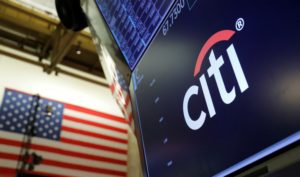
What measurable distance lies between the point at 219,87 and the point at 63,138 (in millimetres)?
4815

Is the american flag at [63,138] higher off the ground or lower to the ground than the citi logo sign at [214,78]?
higher

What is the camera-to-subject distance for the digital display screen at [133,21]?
75 centimetres

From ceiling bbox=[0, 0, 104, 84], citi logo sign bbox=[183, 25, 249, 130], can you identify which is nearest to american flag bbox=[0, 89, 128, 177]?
ceiling bbox=[0, 0, 104, 84]

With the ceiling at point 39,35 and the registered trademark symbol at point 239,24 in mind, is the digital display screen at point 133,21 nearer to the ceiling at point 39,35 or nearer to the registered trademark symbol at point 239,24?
the registered trademark symbol at point 239,24

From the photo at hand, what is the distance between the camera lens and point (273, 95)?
1.34 ft

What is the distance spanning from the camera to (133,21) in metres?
0.84

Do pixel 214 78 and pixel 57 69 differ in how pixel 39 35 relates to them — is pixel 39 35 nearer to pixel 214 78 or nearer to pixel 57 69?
pixel 57 69

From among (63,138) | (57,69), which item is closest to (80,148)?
(63,138)

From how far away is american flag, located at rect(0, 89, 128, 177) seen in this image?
4656 mm

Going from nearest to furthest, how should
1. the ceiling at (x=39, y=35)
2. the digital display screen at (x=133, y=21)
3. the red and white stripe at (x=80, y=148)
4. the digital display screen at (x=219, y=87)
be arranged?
the digital display screen at (x=219, y=87), the digital display screen at (x=133, y=21), the red and white stripe at (x=80, y=148), the ceiling at (x=39, y=35)

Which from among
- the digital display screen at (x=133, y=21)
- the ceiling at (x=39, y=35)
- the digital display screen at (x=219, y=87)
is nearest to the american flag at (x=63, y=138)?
the ceiling at (x=39, y=35)

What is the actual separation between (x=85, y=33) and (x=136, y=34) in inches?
205

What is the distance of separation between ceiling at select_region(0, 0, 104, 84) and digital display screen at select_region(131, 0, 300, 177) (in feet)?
15.9

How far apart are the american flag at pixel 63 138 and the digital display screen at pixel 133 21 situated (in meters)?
4.03
